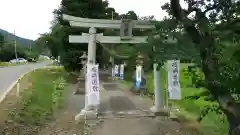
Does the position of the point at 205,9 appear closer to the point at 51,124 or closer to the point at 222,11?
the point at 222,11

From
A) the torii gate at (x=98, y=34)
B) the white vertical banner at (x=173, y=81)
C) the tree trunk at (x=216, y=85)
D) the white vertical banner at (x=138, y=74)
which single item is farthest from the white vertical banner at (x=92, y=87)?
the white vertical banner at (x=138, y=74)

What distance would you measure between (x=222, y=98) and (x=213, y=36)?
40.4 inches

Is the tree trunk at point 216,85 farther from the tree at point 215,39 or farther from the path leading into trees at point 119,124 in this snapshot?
the path leading into trees at point 119,124

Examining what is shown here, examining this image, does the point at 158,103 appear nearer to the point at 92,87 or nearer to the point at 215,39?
the point at 92,87

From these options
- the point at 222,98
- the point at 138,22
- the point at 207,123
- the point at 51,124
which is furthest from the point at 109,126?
the point at 222,98

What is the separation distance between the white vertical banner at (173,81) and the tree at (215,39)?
537cm

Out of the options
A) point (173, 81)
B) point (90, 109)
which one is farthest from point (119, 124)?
point (173, 81)

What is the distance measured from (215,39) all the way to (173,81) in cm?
565

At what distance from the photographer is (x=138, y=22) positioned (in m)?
12.3

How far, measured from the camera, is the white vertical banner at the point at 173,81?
11.0 metres

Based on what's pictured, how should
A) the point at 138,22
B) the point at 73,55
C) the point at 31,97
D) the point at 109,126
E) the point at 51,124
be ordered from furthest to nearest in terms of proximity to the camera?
the point at 73,55 < the point at 31,97 < the point at 138,22 < the point at 51,124 < the point at 109,126

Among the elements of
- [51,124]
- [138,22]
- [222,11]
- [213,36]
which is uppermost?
[138,22]

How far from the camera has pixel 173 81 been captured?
36.1ft

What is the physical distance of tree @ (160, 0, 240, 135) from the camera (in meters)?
5.16
